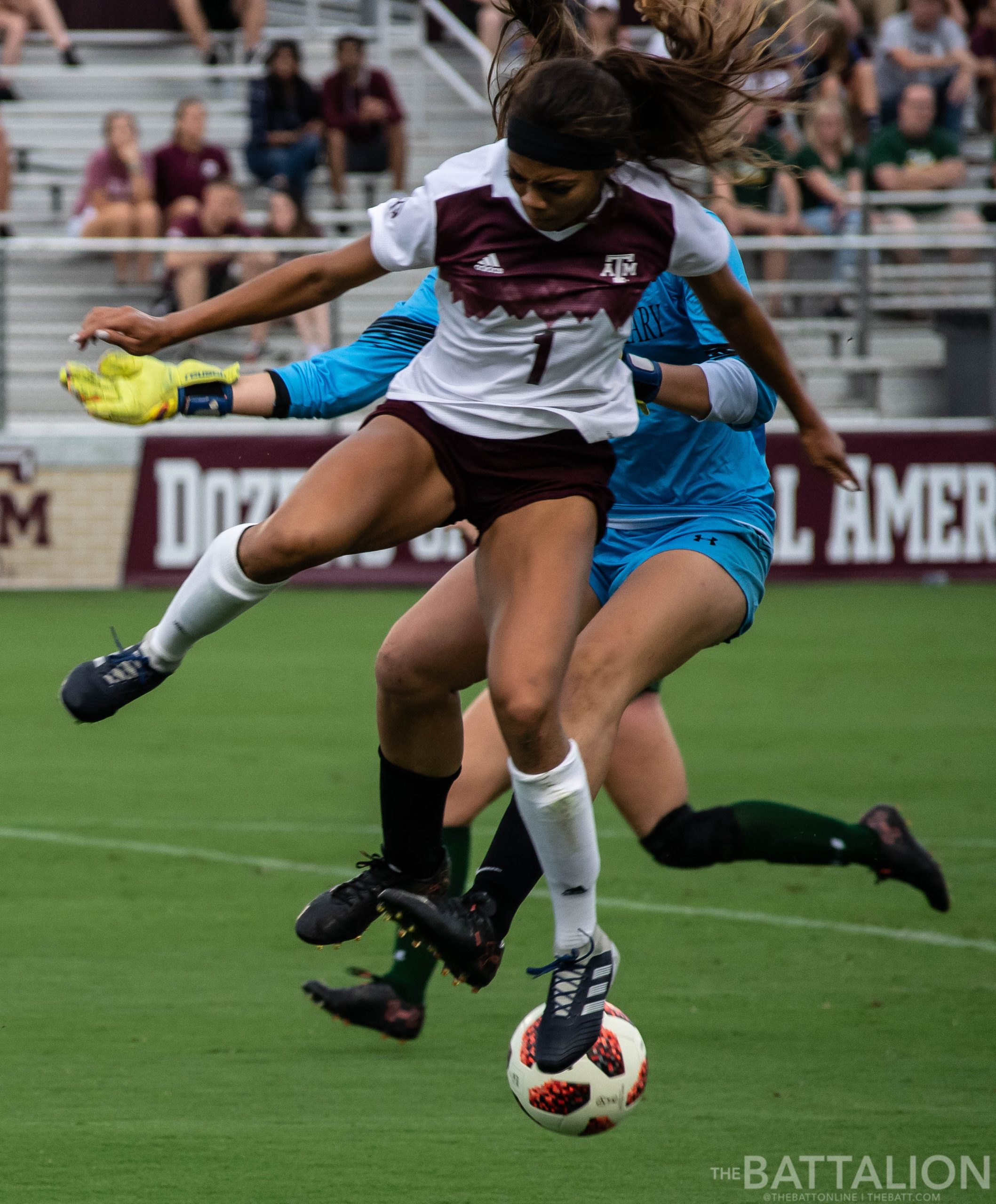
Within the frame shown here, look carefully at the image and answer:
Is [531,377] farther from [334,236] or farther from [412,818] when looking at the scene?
[334,236]

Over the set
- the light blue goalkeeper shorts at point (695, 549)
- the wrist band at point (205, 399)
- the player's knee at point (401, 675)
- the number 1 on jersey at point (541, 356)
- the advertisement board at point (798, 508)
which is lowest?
the advertisement board at point (798, 508)

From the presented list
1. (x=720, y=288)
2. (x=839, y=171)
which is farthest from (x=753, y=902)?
(x=839, y=171)

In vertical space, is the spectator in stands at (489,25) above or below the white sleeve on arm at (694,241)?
below

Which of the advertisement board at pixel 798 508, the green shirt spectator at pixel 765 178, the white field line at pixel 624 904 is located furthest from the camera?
the advertisement board at pixel 798 508

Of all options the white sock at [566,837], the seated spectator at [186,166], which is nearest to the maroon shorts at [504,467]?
the white sock at [566,837]

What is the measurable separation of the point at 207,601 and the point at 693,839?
6.75 feet

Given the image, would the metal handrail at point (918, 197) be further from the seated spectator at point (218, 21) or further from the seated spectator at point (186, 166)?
the seated spectator at point (218, 21)

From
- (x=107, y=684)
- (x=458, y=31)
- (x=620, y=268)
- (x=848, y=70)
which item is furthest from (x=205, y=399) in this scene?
(x=458, y=31)

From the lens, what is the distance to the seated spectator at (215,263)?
1450 cm

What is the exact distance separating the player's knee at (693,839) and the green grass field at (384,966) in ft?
1.44

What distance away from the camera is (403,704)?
4.55 metres

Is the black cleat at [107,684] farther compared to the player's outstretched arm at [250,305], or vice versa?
the black cleat at [107,684]

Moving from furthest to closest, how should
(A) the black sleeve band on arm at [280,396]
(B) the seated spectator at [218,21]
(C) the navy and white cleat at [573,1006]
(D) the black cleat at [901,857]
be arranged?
(B) the seated spectator at [218,21] → (D) the black cleat at [901,857] → (A) the black sleeve band on arm at [280,396] → (C) the navy and white cleat at [573,1006]

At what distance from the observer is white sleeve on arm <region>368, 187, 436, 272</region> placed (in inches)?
159
